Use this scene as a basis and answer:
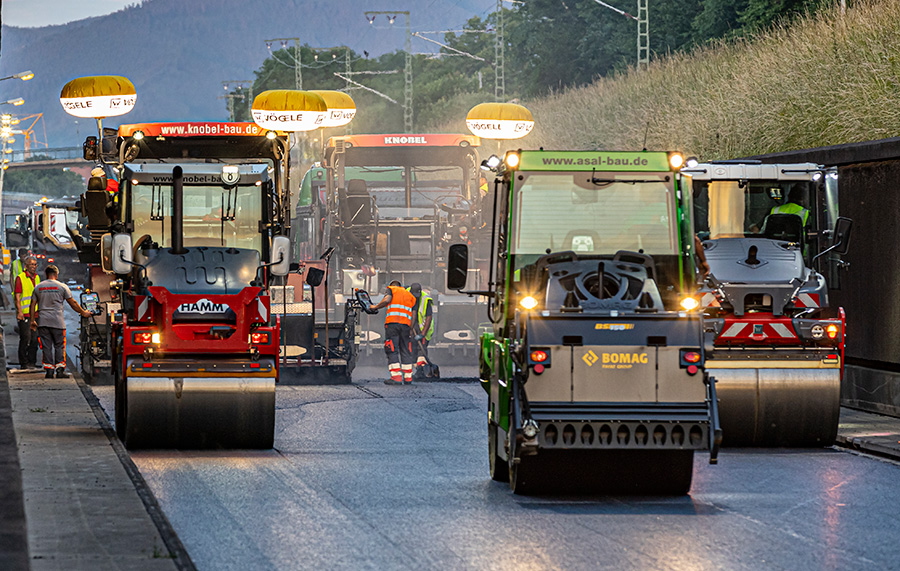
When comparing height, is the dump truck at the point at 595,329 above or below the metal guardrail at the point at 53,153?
below

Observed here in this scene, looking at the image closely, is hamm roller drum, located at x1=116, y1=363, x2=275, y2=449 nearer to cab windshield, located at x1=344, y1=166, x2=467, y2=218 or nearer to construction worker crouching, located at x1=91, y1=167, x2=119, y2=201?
construction worker crouching, located at x1=91, y1=167, x2=119, y2=201

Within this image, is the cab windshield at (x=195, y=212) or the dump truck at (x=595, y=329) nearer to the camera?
the dump truck at (x=595, y=329)

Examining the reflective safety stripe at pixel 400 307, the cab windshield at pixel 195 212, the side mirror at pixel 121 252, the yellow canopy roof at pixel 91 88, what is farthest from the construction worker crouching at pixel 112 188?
the yellow canopy roof at pixel 91 88

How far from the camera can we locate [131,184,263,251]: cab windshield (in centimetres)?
1600

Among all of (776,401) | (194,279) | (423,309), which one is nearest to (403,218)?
(423,309)

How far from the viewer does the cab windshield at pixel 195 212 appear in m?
16.0

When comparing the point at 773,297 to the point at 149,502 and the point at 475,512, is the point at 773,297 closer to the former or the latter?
the point at 475,512

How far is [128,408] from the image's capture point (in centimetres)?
1327

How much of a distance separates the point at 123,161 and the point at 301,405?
3.60m

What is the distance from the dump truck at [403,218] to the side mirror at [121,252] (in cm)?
876

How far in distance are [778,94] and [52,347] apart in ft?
47.1

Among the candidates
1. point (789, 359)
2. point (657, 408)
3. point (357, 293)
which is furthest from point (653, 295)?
point (357, 293)

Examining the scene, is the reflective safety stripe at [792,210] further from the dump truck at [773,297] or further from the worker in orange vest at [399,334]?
the worker in orange vest at [399,334]

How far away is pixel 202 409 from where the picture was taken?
43.9ft
